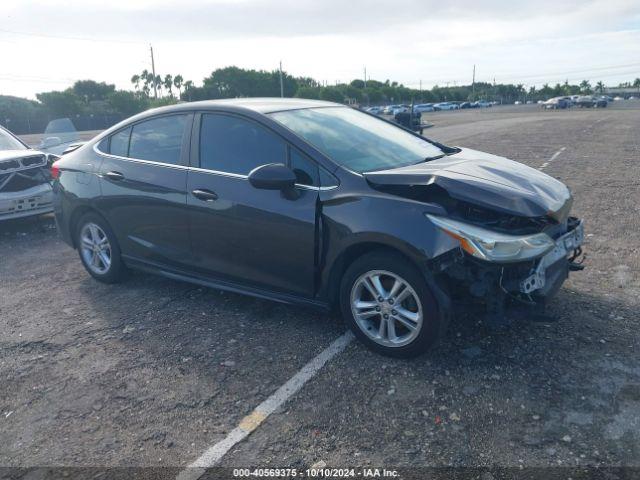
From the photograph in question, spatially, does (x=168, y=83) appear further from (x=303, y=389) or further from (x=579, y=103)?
(x=303, y=389)

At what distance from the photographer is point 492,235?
3.40 m

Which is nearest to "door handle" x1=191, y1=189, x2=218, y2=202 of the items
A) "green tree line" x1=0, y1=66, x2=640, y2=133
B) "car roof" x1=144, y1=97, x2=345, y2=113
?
"car roof" x1=144, y1=97, x2=345, y2=113

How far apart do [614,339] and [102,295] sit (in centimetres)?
439

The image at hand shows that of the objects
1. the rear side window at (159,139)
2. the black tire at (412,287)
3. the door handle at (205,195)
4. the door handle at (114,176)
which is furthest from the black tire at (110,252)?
the black tire at (412,287)

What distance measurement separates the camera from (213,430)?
316cm

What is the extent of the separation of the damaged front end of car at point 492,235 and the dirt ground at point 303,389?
0.45 metres

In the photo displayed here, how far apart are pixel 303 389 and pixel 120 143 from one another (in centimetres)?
316

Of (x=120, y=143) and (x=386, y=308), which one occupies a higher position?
(x=120, y=143)

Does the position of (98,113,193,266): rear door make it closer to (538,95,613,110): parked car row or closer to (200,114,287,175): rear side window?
(200,114,287,175): rear side window

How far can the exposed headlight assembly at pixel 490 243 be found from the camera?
336cm

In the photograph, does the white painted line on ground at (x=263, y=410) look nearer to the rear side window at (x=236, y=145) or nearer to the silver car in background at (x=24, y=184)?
the rear side window at (x=236, y=145)

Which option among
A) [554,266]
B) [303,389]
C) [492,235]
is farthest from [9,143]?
[554,266]

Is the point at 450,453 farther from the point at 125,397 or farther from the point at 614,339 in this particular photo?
the point at 125,397

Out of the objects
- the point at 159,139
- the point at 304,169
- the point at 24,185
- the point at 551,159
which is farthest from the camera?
the point at 551,159
